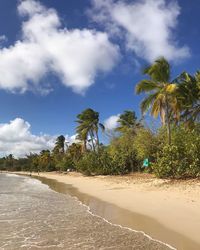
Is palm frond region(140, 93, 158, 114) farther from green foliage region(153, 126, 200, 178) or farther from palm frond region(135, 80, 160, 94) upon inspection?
green foliage region(153, 126, 200, 178)

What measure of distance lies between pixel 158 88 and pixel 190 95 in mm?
2801

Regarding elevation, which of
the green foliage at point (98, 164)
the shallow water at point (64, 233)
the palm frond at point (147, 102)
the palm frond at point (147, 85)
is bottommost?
the shallow water at point (64, 233)

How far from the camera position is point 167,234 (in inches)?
392

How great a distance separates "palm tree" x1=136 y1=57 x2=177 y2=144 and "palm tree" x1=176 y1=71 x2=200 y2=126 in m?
0.89

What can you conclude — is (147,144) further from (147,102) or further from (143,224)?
(143,224)

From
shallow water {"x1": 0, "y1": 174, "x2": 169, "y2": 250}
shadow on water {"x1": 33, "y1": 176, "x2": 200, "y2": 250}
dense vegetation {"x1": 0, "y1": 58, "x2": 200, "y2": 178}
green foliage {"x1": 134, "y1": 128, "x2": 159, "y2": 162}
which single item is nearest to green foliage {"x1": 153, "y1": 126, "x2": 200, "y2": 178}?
dense vegetation {"x1": 0, "y1": 58, "x2": 200, "y2": 178}

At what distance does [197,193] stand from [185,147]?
25.7ft

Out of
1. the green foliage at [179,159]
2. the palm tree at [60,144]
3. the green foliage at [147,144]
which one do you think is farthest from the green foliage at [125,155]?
the palm tree at [60,144]

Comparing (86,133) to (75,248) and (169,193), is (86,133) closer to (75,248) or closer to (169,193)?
(169,193)

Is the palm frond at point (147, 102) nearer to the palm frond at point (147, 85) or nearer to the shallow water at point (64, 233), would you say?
the palm frond at point (147, 85)

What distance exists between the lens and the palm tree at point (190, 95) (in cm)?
2830

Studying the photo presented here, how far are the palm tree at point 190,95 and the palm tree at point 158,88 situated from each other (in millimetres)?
894

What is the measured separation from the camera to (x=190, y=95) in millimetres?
28625

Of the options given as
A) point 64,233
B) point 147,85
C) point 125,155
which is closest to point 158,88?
point 147,85
